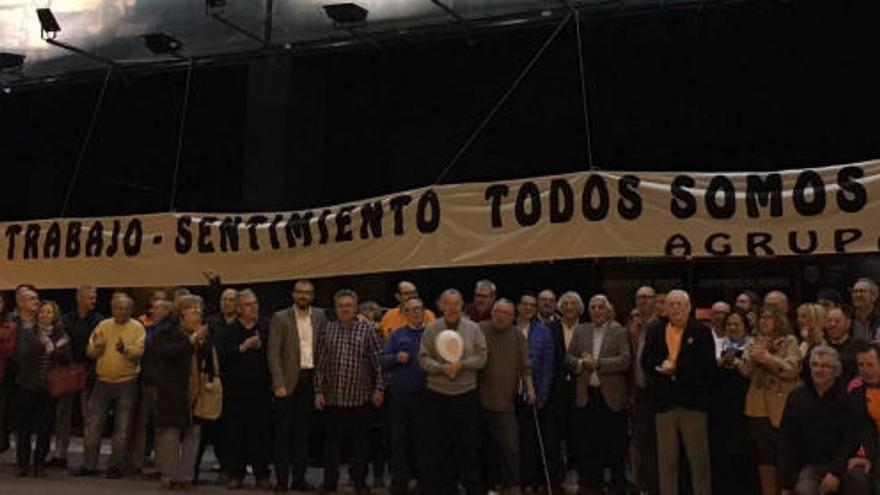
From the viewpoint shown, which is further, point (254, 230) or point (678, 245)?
point (254, 230)

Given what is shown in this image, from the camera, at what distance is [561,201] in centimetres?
946

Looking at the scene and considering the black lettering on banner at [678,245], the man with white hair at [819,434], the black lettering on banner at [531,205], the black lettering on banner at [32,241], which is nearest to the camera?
the man with white hair at [819,434]

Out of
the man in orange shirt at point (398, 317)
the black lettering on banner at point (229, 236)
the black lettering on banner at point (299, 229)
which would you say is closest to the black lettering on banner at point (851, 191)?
the man in orange shirt at point (398, 317)

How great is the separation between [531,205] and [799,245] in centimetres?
233

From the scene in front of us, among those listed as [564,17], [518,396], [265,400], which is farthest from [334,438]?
[564,17]

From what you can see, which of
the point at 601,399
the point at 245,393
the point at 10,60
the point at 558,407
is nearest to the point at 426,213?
the point at 558,407

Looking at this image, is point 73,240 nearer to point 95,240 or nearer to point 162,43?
point 95,240

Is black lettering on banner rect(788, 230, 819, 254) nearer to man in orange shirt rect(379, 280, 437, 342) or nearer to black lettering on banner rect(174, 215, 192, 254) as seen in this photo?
man in orange shirt rect(379, 280, 437, 342)

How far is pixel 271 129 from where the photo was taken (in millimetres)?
14164

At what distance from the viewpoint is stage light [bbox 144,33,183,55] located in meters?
13.8

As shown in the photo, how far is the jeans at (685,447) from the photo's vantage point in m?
8.77

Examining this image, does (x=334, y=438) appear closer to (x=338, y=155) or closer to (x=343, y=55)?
(x=343, y=55)

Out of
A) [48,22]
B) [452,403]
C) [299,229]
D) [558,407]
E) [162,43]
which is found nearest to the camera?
[452,403]

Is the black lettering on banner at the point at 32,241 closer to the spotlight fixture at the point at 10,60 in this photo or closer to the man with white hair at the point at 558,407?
the spotlight fixture at the point at 10,60
